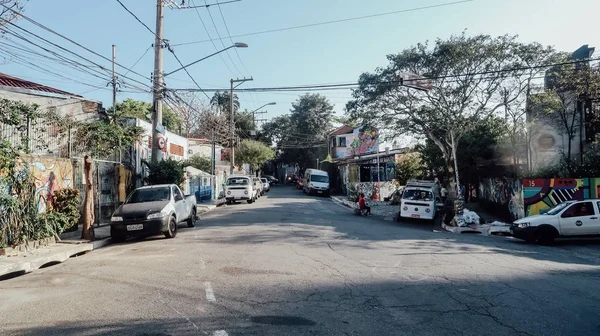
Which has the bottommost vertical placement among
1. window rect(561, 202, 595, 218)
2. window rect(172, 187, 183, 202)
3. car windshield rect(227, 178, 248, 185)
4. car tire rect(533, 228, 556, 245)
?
car tire rect(533, 228, 556, 245)

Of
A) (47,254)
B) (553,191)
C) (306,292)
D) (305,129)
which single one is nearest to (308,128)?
(305,129)

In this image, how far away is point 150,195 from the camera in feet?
49.1

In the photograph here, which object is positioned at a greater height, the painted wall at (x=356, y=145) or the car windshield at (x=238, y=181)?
the painted wall at (x=356, y=145)

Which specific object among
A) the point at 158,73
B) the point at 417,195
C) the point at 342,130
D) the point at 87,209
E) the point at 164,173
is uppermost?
the point at 342,130

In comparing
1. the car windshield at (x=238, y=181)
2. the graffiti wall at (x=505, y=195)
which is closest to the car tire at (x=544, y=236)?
the graffiti wall at (x=505, y=195)

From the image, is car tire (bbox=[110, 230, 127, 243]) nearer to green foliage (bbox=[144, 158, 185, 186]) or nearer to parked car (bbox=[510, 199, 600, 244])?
green foliage (bbox=[144, 158, 185, 186])

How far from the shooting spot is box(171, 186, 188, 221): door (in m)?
14.9

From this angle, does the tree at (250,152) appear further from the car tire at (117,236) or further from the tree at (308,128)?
the car tire at (117,236)

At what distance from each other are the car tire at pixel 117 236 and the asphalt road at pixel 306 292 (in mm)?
1417

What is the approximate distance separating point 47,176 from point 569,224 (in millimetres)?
16165

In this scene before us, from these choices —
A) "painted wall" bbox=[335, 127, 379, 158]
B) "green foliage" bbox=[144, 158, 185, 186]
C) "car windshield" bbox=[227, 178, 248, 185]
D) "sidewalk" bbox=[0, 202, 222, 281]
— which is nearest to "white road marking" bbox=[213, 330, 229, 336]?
"sidewalk" bbox=[0, 202, 222, 281]

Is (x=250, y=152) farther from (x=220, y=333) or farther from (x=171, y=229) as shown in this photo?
(x=220, y=333)

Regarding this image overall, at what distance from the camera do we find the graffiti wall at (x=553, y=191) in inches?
714

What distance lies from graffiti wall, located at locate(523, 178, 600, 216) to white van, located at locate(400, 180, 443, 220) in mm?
4010
